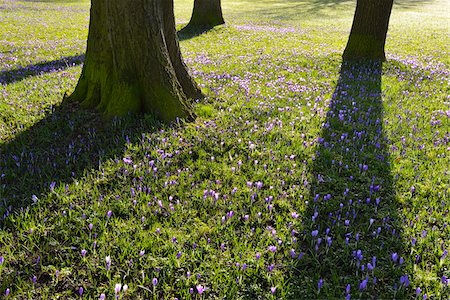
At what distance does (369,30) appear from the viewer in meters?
10.2

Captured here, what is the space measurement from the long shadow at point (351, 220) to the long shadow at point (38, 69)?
7218 mm

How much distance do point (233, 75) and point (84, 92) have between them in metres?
4.11

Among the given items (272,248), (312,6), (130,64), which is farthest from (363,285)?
(312,6)

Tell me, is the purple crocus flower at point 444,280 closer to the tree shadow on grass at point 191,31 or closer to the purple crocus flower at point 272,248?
the purple crocus flower at point 272,248

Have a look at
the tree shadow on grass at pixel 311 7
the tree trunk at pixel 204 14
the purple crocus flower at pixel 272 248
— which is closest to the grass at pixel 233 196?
the purple crocus flower at pixel 272 248

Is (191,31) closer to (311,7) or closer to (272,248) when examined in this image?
(272,248)

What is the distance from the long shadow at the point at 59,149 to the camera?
14.1ft

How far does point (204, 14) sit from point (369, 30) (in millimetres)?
10019

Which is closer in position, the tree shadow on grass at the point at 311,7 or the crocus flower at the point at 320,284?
the crocus flower at the point at 320,284

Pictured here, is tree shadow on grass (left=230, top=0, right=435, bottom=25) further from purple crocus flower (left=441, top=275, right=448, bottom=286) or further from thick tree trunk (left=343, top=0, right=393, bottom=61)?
purple crocus flower (left=441, top=275, right=448, bottom=286)

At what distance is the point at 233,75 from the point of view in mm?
9289

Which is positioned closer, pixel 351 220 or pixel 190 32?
pixel 351 220

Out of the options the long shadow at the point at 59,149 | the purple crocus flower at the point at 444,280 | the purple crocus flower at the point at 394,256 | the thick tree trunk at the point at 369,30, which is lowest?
the purple crocus flower at the point at 444,280

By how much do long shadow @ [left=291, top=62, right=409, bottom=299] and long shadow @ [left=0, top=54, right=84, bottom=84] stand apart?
23.7 feet
